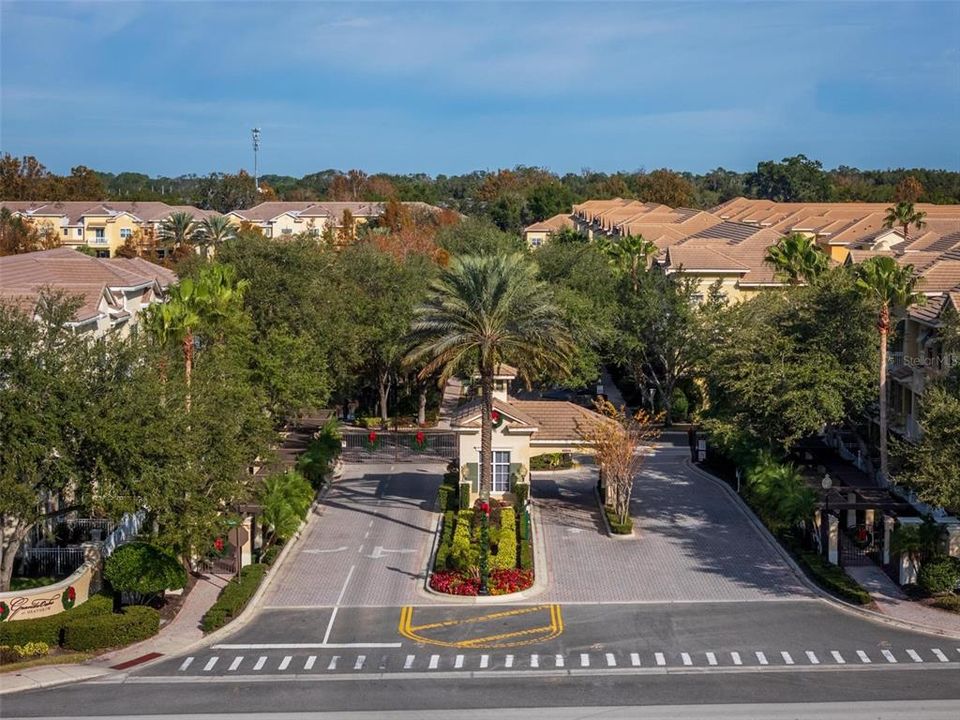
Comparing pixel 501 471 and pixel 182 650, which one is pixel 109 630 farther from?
pixel 501 471

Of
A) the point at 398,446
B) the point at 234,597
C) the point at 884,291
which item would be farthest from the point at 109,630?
the point at 884,291

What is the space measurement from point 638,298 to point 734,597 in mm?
28864

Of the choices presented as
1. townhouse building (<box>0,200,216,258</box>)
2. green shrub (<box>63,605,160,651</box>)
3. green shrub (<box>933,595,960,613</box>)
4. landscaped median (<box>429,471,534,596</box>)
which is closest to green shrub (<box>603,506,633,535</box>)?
landscaped median (<box>429,471,534,596</box>)

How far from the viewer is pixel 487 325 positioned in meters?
40.2

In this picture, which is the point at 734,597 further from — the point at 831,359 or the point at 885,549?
the point at 831,359

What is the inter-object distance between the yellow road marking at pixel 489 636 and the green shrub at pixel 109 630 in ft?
20.5

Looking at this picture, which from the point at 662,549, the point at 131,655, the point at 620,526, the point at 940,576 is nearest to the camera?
the point at 131,655

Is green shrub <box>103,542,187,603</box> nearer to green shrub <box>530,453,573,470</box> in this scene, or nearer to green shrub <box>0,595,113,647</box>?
green shrub <box>0,595,113,647</box>

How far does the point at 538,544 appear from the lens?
3988 centimetres

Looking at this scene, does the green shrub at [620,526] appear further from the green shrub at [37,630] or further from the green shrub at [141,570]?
the green shrub at [37,630]

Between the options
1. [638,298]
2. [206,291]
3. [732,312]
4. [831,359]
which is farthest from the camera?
[638,298]

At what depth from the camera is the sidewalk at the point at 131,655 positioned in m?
27.4

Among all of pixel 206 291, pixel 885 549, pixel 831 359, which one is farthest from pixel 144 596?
pixel 831 359

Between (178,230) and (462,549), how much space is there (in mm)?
58452
